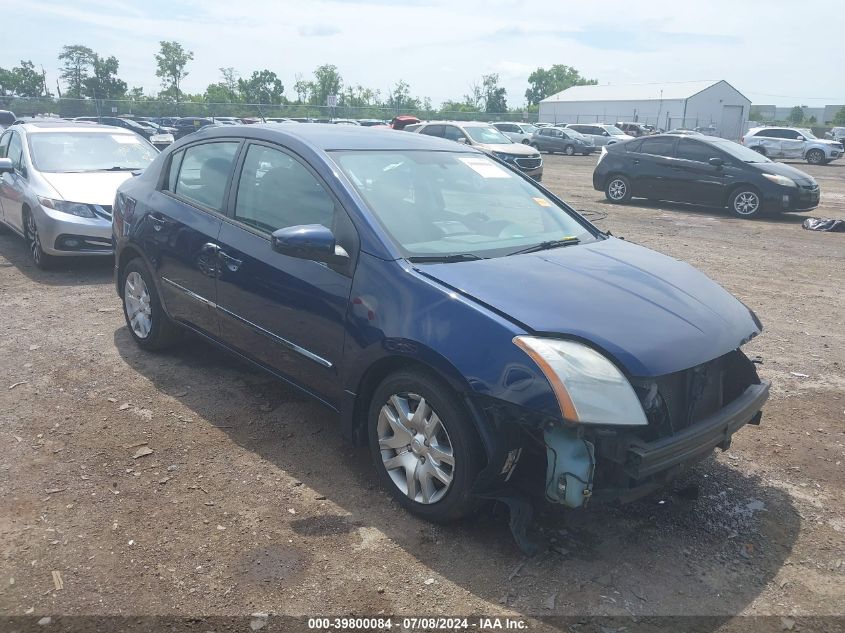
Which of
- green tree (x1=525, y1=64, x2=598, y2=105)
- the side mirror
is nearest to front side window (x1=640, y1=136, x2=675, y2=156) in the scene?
the side mirror

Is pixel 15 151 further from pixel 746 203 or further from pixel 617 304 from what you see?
pixel 746 203

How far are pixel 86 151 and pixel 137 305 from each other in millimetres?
4358

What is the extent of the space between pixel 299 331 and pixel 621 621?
6.85ft

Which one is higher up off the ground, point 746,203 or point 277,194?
point 277,194

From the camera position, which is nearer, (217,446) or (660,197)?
(217,446)

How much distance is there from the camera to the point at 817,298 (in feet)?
24.9

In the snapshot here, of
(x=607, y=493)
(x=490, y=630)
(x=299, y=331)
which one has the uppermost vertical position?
(x=299, y=331)

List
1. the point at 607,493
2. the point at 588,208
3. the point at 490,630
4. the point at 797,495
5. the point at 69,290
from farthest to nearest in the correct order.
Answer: the point at 588,208
the point at 69,290
the point at 797,495
the point at 607,493
the point at 490,630

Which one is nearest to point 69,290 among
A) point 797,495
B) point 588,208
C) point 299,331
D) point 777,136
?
point 299,331

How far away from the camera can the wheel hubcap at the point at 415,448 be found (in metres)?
3.14

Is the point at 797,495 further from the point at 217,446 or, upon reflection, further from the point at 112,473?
the point at 112,473

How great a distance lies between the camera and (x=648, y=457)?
9.05 feet

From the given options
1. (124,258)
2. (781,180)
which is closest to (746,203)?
(781,180)

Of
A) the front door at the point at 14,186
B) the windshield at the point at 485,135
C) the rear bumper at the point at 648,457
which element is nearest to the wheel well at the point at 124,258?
the front door at the point at 14,186
